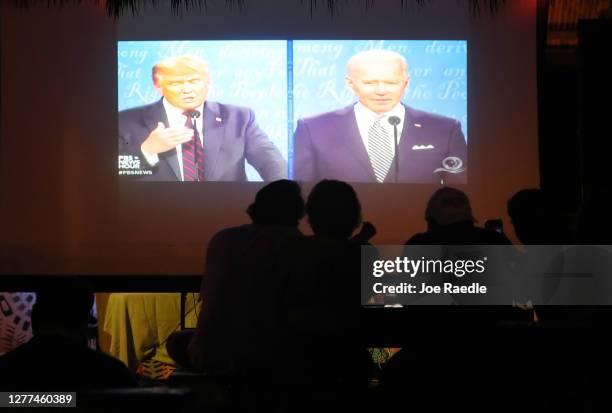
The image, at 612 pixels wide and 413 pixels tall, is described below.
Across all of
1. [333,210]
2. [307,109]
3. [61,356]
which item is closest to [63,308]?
[61,356]

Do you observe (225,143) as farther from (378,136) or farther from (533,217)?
(533,217)

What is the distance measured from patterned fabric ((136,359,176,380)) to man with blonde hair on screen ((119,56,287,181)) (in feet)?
4.76

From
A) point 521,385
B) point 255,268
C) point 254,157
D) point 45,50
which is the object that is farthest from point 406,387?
point 45,50

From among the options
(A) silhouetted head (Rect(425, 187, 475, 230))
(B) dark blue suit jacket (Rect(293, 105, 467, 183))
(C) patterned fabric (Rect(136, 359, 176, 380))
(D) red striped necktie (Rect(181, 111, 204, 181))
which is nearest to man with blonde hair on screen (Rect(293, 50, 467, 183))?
(B) dark blue suit jacket (Rect(293, 105, 467, 183))

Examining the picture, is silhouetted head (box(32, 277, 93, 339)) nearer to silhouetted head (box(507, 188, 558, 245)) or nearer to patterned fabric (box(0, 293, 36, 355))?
silhouetted head (box(507, 188, 558, 245))

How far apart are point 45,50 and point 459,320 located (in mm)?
4400

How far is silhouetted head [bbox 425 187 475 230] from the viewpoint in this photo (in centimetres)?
284

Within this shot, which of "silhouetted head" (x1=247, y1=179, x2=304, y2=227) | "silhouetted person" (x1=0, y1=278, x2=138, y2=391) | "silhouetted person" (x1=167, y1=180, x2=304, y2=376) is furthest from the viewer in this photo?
"silhouetted head" (x1=247, y1=179, x2=304, y2=227)

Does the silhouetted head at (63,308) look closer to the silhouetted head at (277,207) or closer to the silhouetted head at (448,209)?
the silhouetted head at (277,207)

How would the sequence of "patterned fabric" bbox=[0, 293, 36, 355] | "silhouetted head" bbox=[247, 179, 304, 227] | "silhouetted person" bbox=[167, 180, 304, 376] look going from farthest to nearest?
"patterned fabric" bbox=[0, 293, 36, 355]
"silhouetted head" bbox=[247, 179, 304, 227]
"silhouetted person" bbox=[167, 180, 304, 376]

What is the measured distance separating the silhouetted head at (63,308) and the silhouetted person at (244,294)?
43 centimetres

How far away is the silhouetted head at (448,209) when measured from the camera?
2.84 m

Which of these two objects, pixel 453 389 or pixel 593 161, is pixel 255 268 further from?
pixel 593 161

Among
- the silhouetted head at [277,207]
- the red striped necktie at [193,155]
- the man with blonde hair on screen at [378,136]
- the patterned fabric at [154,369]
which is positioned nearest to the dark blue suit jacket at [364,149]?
the man with blonde hair on screen at [378,136]
